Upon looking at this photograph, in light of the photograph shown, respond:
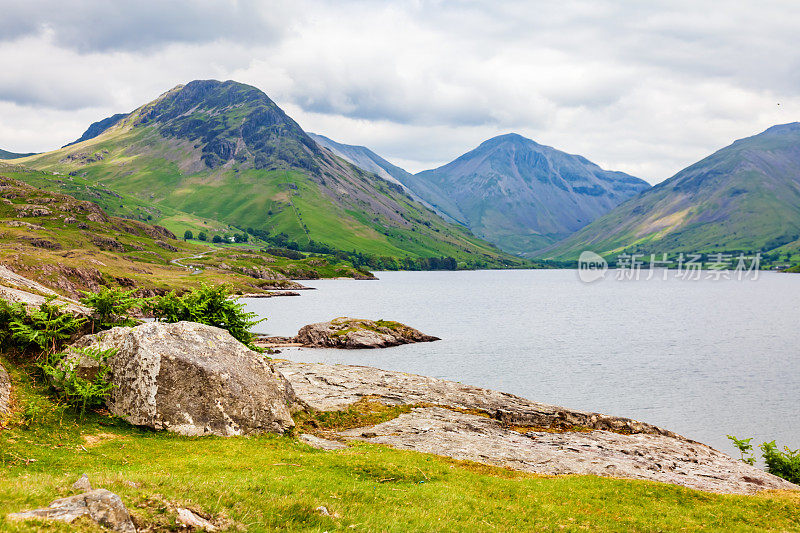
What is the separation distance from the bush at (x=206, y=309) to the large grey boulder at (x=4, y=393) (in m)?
12.6

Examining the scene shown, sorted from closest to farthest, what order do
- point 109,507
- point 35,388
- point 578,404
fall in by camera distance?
point 109,507
point 35,388
point 578,404

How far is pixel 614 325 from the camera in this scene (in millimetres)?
143000

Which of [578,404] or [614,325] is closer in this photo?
[578,404]

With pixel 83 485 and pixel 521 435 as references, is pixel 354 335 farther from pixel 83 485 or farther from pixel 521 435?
pixel 83 485

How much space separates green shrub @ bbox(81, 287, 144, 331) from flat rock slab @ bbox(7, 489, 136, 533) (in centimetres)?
2135

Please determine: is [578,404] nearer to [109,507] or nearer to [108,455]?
[108,455]

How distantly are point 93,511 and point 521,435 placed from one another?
34102 mm

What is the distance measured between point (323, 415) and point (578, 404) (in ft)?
131

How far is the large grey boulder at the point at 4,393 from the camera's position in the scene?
74.8 ft

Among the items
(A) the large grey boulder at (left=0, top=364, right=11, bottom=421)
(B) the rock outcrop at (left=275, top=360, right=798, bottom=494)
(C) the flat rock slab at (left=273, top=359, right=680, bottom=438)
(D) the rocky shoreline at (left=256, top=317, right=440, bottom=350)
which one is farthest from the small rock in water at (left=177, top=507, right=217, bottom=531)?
(D) the rocky shoreline at (left=256, top=317, right=440, bottom=350)

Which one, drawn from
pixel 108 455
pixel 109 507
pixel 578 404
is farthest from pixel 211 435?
pixel 578 404

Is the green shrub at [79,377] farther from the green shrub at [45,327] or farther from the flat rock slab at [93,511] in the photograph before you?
the flat rock slab at [93,511]

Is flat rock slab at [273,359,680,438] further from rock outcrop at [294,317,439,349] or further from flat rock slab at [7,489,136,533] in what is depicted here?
rock outcrop at [294,317,439,349]

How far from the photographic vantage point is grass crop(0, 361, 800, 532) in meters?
16.6
